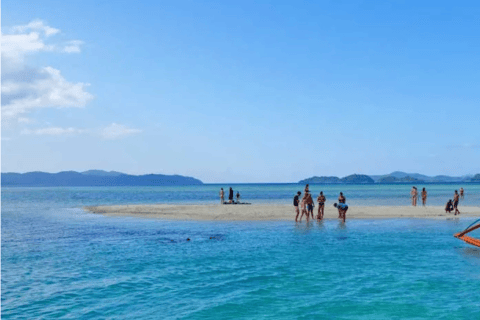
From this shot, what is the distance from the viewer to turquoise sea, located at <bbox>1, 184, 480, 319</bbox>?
12.7 m

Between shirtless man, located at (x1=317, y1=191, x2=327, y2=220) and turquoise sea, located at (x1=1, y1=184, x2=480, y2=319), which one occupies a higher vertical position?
shirtless man, located at (x1=317, y1=191, x2=327, y2=220)

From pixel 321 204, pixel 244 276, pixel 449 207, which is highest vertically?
pixel 321 204

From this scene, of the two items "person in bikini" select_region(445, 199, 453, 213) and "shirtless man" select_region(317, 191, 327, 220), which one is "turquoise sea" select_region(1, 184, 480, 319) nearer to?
"shirtless man" select_region(317, 191, 327, 220)

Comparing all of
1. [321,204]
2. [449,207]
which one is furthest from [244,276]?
[449,207]

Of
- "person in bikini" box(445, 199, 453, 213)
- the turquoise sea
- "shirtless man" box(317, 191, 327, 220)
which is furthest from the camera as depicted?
"person in bikini" box(445, 199, 453, 213)

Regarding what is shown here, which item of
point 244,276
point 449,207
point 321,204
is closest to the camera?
point 244,276

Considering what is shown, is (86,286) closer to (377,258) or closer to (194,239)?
(194,239)

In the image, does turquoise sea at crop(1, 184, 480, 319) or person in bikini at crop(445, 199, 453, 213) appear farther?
person in bikini at crop(445, 199, 453, 213)

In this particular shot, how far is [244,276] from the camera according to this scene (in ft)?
53.9

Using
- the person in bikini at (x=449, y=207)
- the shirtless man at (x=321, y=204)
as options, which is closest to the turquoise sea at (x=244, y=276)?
the shirtless man at (x=321, y=204)

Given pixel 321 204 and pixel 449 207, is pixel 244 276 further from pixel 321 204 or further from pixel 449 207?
pixel 449 207

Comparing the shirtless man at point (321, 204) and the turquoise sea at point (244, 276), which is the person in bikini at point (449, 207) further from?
the turquoise sea at point (244, 276)

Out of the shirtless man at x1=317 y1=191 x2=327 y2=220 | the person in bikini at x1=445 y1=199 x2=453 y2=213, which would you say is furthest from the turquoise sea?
the person in bikini at x1=445 y1=199 x2=453 y2=213

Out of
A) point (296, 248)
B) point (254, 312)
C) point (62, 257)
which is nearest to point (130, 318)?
point (254, 312)
